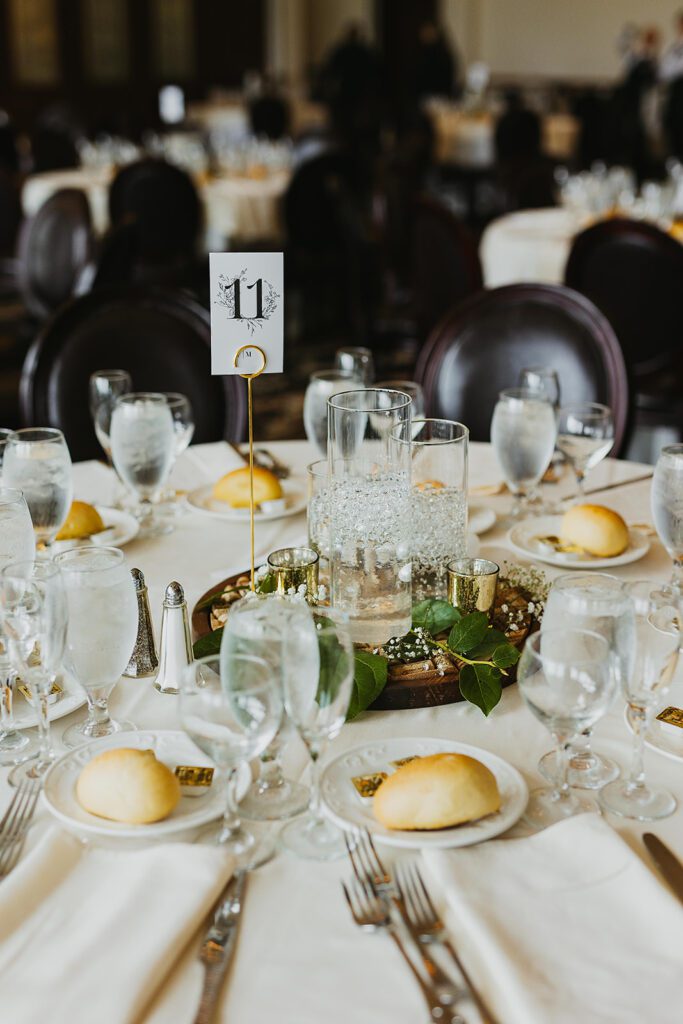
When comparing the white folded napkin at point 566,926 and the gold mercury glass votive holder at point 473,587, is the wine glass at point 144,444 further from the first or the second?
the white folded napkin at point 566,926

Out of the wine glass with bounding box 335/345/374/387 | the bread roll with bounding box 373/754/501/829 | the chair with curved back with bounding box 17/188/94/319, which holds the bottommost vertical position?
the bread roll with bounding box 373/754/501/829

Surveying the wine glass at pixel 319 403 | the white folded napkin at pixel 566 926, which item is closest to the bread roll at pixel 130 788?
the white folded napkin at pixel 566 926

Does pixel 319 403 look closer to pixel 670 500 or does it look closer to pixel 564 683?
pixel 670 500

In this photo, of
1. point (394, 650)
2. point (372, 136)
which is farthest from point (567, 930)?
point (372, 136)

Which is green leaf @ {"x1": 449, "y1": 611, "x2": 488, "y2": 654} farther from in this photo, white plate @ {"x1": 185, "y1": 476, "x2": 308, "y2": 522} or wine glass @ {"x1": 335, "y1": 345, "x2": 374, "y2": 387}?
wine glass @ {"x1": 335, "y1": 345, "x2": 374, "y2": 387}

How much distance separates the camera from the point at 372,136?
9.06 m

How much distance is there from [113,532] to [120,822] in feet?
2.60

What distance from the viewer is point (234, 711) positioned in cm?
95

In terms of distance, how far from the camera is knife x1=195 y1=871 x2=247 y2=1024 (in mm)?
806

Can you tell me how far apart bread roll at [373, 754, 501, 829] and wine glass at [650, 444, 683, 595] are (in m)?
0.56

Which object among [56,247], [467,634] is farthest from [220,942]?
[56,247]

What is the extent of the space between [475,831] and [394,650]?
0.32 metres

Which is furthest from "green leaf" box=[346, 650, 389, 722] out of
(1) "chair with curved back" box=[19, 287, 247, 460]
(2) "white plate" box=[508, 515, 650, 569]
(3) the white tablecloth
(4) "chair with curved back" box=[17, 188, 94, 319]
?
(4) "chair with curved back" box=[17, 188, 94, 319]

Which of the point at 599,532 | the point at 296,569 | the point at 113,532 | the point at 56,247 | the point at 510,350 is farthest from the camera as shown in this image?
the point at 56,247
